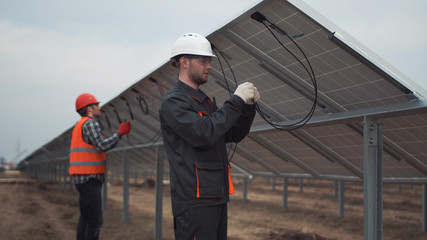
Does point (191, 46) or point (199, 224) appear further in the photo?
point (191, 46)

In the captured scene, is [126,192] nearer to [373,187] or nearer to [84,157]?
[84,157]

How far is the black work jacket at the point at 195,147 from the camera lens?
2.69 meters

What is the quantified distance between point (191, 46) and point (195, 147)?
0.71 metres

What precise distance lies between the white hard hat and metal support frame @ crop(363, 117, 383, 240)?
62.6 inches

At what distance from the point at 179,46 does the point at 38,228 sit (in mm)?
7417

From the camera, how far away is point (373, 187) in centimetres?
351

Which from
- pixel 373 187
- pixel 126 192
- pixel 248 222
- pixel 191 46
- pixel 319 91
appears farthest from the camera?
pixel 248 222

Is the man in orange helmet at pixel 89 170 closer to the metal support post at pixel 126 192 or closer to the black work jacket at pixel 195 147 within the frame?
the black work jacket at pixel 195 147

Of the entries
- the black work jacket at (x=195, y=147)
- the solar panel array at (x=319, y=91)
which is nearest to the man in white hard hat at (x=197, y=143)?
the black work jacket at (x=195, y=147)

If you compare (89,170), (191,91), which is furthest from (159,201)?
(191,91)

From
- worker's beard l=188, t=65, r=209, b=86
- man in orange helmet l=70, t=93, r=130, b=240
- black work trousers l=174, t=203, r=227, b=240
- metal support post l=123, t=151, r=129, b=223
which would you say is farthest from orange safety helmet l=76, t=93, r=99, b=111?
metal support post l=123, t=151, r=129, b=223

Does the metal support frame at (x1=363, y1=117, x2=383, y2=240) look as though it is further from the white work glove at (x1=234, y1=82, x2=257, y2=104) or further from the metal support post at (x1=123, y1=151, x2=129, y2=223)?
the metal support post at (x1=123, y1=151, x2=129, y2=223)

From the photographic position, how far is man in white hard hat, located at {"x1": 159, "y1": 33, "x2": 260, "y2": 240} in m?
2.69

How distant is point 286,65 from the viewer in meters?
4.49
